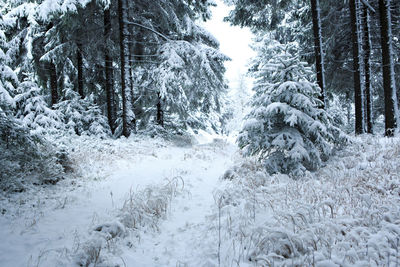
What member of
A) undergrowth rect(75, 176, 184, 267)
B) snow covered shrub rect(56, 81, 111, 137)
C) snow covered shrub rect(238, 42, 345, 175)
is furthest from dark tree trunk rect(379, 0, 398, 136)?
snow covered shrub rect(56, 81, 111, 137)

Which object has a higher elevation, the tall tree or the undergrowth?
the tall tree

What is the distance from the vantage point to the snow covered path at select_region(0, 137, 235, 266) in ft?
9.39

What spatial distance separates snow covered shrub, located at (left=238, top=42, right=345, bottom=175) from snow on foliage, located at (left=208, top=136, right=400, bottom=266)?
593 millimetres

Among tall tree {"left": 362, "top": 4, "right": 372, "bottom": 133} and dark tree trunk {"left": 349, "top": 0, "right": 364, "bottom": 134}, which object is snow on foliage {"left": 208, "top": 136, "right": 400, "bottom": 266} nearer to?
dark tree trunk {"left": 349, "top": 0, "right": 364, "bottom": 134}

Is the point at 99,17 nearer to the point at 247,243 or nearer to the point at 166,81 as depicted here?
the point at 166,81

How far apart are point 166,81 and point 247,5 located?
5.36m

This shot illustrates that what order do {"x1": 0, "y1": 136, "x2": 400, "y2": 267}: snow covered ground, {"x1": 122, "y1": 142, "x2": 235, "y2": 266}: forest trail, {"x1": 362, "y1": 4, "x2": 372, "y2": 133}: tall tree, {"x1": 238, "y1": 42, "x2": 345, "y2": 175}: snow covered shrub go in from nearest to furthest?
{"x1": 0, "y1": 136, "x2": 400, "y2": 267}: snow covered ground < {"x1": 122, "y1": 142, "x2": 235, "y2": 266}: forest trail < {"x1": 238, "y1": 42, "x2": 345, "y2": 175}: snow covered shrub < {"x1": 362, "y1": 4, "x2": 372, "y2": 133}: tall tree

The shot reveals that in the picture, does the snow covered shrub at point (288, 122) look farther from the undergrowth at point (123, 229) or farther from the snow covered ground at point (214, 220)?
the undergrowth at point (123, 229)

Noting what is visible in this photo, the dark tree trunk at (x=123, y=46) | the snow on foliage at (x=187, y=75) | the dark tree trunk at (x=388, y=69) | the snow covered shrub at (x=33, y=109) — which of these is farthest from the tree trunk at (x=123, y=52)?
the dark tree trunk at (x=388, y=69)

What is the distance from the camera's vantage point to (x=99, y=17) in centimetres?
1206

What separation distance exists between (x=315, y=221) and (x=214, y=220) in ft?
5.01

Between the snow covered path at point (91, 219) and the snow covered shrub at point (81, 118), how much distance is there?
5026 mm

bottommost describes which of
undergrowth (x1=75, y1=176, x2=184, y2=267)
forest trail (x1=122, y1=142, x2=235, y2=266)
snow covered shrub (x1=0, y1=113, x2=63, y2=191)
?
forest trail (x1=122, y1=142, x2=235, y2=266)

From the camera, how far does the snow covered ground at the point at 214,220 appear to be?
2586mm
